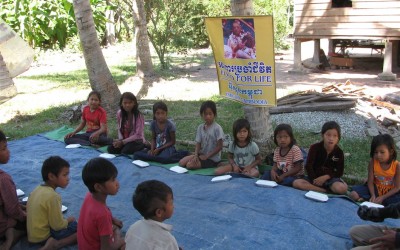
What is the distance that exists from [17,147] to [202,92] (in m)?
5.18

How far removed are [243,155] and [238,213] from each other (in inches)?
47.9

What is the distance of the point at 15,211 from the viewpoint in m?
3.58

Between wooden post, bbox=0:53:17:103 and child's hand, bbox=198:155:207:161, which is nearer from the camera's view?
child's hand, bbox=198:155:207:161

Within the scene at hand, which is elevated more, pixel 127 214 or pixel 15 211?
pixel 15 211

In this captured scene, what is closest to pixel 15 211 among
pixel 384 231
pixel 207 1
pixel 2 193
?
pixel 2 193

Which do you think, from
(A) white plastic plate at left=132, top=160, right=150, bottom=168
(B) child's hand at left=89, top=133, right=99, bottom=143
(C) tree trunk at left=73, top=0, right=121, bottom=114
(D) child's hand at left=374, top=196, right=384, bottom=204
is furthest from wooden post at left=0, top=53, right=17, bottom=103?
(D) child's hand at left=374, top=196, right=384, bottom=204

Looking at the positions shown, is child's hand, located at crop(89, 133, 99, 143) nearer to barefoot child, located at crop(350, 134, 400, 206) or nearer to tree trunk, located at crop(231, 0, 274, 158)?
tree trunk, located at crop(231, 0, 274, 158)

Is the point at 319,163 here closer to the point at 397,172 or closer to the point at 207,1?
the point at 397,172

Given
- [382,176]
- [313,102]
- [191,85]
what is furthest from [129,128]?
[191,85]

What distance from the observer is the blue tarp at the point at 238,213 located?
3395 millimetres

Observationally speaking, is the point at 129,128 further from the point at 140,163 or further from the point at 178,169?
the point at 178,169

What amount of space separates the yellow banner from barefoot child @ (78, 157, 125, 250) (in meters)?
2.52

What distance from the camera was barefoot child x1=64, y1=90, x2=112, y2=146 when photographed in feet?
20.6

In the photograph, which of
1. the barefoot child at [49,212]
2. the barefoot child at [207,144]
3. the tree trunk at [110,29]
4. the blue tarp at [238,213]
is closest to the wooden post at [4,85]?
the blue tarp at [238,213]
